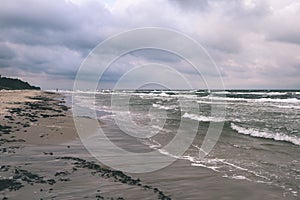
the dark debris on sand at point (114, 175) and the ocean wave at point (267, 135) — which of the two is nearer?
the dark debris on sand at point (114, 175)

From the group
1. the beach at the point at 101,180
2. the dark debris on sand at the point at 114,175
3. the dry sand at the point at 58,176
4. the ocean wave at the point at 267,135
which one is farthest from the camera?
the ocean wave at the point at 267,135

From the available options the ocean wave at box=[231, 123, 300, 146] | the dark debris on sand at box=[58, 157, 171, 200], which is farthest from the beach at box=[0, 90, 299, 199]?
the ocean wave at box=[231, 123, 300, 146]

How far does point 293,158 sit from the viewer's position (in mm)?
13320

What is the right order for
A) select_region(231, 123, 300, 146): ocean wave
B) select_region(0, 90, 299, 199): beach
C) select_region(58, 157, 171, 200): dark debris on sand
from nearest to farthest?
select_region(0, 90, 299, 199): beach < select_region(58, 157, 171, 200): dark debris on sand < select_region(231, 123, 300, 146): ocean wave

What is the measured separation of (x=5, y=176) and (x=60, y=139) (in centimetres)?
800

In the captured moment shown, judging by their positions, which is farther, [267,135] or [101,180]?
[267,135]

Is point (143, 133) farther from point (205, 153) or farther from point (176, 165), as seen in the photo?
point (176, 165)

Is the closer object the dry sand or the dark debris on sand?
the dry sand

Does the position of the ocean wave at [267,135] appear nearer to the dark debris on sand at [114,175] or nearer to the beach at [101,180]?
the beach at [101,180]

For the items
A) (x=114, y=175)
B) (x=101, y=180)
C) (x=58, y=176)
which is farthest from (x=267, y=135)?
(x=58, y=176)

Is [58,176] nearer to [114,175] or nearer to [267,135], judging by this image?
[114,175]

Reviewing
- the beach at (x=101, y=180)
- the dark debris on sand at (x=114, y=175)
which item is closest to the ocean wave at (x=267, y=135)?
the beach at (x=101, y=180)

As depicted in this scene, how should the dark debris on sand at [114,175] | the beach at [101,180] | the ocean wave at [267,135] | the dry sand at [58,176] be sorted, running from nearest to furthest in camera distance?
the dry sand at [58,176] → the beach at [101,180] → the dark debris on sand at [114,175] → the ocean wave at [267,135]

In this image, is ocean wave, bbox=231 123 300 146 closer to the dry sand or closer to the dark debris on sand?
the dark debris on sand
